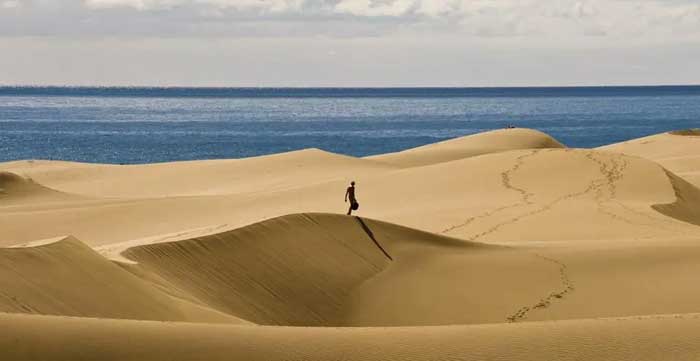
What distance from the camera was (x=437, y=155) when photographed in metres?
49.3

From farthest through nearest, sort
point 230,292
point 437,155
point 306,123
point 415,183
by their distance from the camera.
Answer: point 306,123 < point 437,155 < point 415,183 < point 230,292

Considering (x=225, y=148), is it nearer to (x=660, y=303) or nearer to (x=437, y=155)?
(x=437, y=155)

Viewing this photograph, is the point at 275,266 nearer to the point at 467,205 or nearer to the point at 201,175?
the point at 467,205

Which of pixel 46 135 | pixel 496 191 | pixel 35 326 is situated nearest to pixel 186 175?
pixel 496 191

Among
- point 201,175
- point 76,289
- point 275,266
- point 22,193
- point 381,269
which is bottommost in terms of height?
point 201,175

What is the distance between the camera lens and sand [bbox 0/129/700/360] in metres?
10.5

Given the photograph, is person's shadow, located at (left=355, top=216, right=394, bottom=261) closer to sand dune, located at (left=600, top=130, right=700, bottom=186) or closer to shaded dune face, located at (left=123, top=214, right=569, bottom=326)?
shaded dune face, located at (left=123, top=214, right=569, bottom=326)

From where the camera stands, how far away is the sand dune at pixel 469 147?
4812 centimetres

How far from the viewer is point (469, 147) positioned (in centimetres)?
5200

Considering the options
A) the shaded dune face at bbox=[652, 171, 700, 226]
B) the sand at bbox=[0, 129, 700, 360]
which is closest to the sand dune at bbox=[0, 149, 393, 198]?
the sand at bbox=[0, 129, 700, 360]

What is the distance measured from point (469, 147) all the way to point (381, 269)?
3425cm

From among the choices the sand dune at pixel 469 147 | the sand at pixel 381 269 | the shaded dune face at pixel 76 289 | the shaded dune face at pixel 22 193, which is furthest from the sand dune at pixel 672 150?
the shaded dune face at pixel 76 289

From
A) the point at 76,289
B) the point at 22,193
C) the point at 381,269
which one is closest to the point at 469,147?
the point at 22,193

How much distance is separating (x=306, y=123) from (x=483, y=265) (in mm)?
100128
